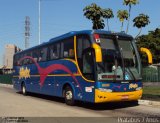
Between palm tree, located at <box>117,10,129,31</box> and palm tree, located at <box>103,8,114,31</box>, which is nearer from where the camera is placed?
palm tree, located at <box>117,10,129,31</box>

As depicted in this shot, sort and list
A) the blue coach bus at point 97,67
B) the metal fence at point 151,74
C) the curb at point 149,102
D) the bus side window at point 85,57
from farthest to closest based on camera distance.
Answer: the metal fence at point 151,74 → the curb at point 149,102 → the bus side window at point 85,57 → the blue coach bus at point 97,67

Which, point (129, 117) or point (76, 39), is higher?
point (76, 39)

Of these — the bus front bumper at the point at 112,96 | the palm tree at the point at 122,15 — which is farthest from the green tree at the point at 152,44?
the bus front bumper at the point at 112,96

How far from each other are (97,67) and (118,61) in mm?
1081

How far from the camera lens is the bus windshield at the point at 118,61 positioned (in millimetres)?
14844

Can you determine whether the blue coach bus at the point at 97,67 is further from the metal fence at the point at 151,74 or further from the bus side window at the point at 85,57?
the metal fence at the point at 151,74

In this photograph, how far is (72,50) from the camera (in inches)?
666

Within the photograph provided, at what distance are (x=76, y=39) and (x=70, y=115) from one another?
4319 mm

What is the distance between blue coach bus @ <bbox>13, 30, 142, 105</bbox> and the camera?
48.4ft

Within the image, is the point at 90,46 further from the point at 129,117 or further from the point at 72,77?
the point at 129,117

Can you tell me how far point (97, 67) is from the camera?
14734 mm

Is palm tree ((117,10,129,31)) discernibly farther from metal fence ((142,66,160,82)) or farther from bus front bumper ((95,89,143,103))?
bus front bumper ((95,89,143,103))

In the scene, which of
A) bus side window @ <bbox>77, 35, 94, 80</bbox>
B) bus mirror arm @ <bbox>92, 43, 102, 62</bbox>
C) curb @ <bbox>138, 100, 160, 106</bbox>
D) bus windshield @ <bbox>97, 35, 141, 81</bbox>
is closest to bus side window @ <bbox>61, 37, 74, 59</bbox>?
bus side window @ <bbox>77, 35, 94, 80</bbox>

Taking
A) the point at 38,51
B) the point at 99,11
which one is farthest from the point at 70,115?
the point at 99,11
